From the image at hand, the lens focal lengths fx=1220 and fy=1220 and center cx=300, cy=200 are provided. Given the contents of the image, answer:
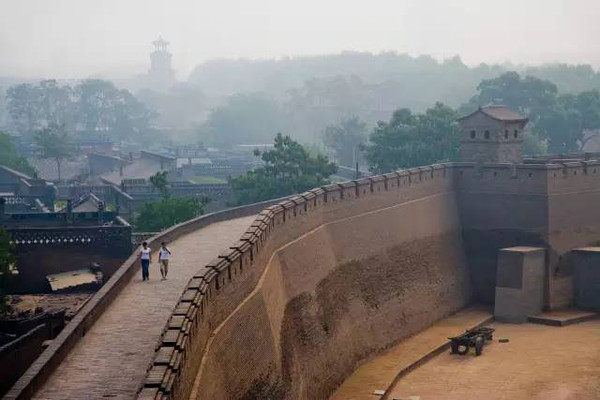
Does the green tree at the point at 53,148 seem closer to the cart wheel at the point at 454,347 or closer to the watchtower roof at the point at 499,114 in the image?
the watchtower roof at the point at 499,114

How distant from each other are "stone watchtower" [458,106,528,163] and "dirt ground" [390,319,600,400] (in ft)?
21.8

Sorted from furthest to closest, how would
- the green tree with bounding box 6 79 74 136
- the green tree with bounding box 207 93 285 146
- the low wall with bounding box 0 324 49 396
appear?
the green tree with bounding box 6 79 74 136 → the green tree with bounding box 207 93 285 146 → the low wall with bounding box 0 324 49 396

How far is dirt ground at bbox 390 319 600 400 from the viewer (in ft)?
83.8

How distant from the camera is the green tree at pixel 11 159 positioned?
194 ft

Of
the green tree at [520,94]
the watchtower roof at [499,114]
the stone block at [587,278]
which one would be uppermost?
the green tree at [520,94]

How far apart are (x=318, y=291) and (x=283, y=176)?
59.5 feet

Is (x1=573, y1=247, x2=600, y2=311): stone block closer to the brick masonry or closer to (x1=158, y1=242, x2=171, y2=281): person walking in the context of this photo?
the brick masonry

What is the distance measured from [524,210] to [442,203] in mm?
2261

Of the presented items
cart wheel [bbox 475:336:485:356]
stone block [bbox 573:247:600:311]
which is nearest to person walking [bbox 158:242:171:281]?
cart wheel [bbox 475:336:485:356]

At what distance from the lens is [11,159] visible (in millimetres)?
60938

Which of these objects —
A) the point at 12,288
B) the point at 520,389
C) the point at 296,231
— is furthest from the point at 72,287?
the point at 520,389

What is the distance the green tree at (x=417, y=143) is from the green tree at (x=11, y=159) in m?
17.6

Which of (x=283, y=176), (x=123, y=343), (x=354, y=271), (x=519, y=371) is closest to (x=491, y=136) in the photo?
(x=354, y=271)

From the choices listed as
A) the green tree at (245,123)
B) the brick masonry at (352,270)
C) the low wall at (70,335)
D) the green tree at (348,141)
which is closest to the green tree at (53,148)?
→ the green tree at (348,141)
